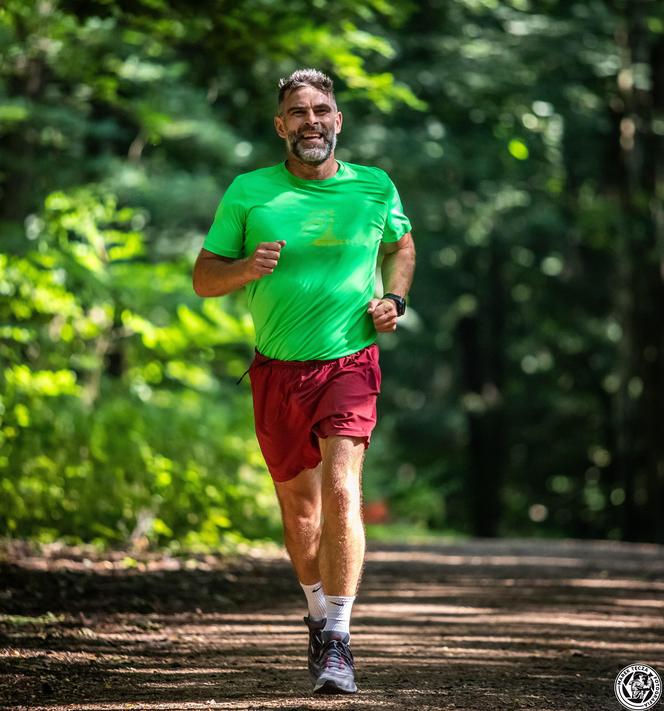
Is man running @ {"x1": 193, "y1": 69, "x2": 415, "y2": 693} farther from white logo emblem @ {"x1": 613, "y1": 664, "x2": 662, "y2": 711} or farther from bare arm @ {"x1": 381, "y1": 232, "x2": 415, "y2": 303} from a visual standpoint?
white logo emblem @ {"x1": 613, "y1": 664, "x2": 662, "y2": 711}

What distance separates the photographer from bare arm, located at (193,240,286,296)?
4.98m

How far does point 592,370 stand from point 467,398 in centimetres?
306

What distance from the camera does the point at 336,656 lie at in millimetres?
4891

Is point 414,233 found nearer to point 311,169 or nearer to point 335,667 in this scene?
point 311,169

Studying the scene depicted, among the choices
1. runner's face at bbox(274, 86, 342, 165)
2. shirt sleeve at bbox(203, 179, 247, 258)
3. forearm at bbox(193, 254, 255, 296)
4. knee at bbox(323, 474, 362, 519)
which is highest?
runner's face at bbox(274, 86, 342, 165)

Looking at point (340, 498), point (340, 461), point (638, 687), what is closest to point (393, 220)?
point (340, 461)

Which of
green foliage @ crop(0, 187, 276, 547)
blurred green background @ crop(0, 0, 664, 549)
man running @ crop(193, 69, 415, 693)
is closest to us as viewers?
man running @ crop(193, 69, 415, 693)

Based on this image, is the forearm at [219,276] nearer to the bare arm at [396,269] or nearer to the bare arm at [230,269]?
the bare arm at [230,269]

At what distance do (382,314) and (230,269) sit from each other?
613mm

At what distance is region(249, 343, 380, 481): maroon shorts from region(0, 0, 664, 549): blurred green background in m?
3.81

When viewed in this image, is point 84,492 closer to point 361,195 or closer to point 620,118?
point 361,195

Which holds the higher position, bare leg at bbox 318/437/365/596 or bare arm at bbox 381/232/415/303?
bare arm at bbox 381/232/415/303

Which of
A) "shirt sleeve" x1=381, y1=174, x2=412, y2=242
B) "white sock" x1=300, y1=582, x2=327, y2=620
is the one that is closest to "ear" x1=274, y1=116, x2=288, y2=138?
"shirt sleeve" x1=381, y1=174, x2=412, y2=242

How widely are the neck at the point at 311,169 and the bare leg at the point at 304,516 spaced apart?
3.79ft
